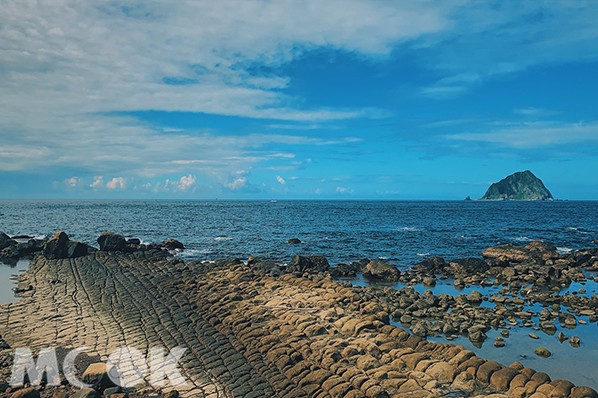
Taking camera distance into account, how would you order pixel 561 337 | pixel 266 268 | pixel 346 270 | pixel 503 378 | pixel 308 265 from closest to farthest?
pixel 503 378
pixel 561 337
pixel 266 268
pixel 346 270
pixel 308 265

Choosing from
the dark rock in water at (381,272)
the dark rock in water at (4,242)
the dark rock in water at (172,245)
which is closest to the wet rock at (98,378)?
the dark rock in water at (381,272)

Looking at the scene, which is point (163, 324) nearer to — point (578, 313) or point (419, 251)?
point (578, 313)

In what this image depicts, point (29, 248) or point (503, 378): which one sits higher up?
point (503, 378)

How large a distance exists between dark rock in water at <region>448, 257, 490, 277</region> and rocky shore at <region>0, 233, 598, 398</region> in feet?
0.28

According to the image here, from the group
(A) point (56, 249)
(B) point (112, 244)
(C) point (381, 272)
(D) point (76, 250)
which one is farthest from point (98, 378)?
(B) point (112, 244)

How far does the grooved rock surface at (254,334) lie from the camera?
13.1 meters

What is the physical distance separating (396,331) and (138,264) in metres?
26.0

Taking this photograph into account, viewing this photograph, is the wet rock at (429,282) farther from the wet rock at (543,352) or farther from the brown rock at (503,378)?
the brown rock at (503,378)

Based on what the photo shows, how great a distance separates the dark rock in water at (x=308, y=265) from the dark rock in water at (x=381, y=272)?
157 inches

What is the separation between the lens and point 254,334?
57.0 feet

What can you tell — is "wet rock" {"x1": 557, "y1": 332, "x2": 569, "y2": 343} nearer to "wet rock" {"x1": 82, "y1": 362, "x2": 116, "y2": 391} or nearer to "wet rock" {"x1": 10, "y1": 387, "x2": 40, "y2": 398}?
"wet rock" {"x1": 82, "y1": 362, "x2": 116, "y2": 391}

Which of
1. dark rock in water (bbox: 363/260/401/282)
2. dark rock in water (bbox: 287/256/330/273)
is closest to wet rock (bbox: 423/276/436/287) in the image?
dark rock in water (bbox: 363/260/401/282)

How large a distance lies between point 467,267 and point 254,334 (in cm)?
2406

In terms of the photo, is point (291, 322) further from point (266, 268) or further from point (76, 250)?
point (76, 250)
